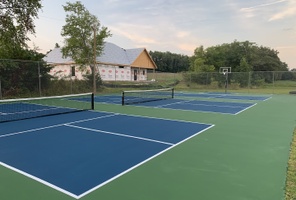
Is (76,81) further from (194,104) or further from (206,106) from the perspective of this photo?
(206,106)

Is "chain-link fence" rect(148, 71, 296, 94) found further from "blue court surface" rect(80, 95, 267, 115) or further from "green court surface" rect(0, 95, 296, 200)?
"green court surface" rect(0, 95, 296, 200)

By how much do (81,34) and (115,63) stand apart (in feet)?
35.9

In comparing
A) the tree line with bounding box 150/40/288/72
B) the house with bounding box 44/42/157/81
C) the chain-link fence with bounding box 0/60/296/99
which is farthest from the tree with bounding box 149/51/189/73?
the chain-link fence with bounding box 0/60/296/99

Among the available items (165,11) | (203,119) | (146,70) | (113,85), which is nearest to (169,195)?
(203,119)

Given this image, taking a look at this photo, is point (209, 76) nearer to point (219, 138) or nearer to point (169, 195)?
point (219, 138)

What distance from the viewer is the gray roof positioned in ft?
103

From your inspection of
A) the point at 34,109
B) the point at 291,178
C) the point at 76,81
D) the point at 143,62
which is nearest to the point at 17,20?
the point at 34,109

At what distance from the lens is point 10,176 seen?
362 centimetres

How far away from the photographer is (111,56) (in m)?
33.0

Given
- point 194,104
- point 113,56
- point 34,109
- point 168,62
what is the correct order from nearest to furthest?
1. point 34,109
2. point 194,104
3. point 113,56
4. point 168,62

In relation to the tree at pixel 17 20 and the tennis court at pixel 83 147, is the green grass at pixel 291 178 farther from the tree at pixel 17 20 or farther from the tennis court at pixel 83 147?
the tree at pixel 17 20

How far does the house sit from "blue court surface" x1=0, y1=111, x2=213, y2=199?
68.1ft

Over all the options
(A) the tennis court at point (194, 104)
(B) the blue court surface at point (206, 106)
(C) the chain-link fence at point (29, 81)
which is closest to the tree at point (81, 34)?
(C) the chain-link fence at point (29, 81)

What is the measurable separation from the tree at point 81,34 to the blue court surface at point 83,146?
14059 mm
